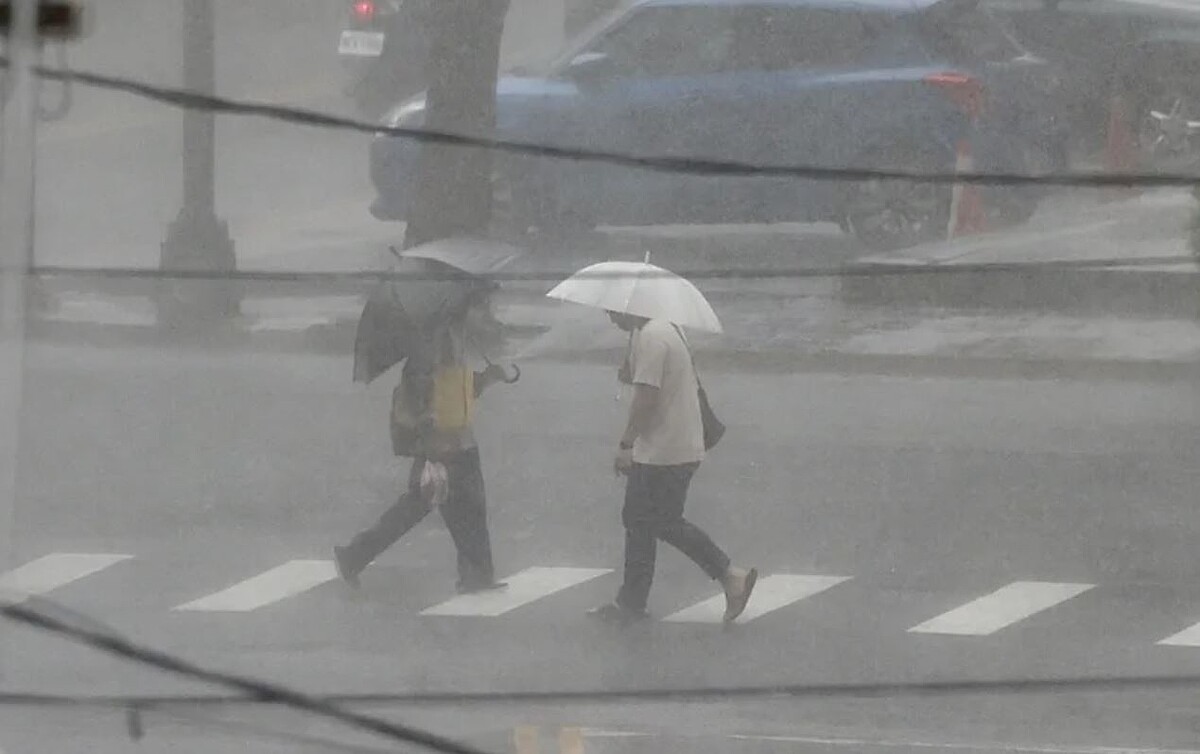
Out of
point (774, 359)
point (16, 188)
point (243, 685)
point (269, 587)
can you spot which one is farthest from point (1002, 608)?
point (16, 188)

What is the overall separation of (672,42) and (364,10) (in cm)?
43

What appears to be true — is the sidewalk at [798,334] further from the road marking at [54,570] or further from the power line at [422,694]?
the power line at [422,694]

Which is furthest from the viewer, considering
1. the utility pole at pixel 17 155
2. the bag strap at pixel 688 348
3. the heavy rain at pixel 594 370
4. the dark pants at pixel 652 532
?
the dark pants at pixel 652 532

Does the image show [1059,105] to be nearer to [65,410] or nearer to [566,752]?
[566,752]

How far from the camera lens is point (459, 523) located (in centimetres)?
333

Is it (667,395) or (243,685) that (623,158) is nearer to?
(667,395)

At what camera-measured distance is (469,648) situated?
2.92 meters

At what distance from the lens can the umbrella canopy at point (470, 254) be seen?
114 inches

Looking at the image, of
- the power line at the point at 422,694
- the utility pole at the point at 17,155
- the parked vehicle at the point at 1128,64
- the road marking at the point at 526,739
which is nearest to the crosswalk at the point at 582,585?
the power line at the point at 422,694

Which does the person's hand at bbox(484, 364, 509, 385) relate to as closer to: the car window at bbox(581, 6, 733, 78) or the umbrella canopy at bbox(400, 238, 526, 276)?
the umbrella canopy at bbox(400, 238, 526, 276)

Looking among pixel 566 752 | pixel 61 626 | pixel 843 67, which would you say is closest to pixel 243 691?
pixel 61 626

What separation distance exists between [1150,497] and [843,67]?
792 mm

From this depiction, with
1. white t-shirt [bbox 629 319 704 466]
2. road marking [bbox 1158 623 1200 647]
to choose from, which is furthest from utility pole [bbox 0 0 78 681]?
road marking [bbox 1158 623 1200 647]

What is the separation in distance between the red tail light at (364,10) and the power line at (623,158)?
0.65 feet
